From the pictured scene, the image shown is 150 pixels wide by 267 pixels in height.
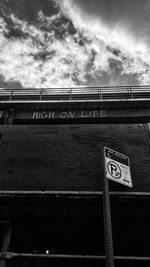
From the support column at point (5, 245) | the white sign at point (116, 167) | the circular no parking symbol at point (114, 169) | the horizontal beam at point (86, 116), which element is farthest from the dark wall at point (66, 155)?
the support column at point (5, 245)

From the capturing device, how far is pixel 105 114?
406 inches

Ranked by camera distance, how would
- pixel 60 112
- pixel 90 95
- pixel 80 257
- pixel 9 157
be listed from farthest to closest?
1. pixel 90 95
2. pixel 60 112
3. pixel 9 157
4. pixel 80 257

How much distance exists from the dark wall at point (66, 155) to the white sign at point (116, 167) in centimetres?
106

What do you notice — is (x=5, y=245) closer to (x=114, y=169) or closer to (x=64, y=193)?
(x=64, y=193)

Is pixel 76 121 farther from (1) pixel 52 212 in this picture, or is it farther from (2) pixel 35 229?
(2) pixel 35 229

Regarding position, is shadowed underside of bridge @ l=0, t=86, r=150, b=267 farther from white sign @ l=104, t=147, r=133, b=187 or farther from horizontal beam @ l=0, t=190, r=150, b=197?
white sign @ l=104, t=147, r=133, b=187

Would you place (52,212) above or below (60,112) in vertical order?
below

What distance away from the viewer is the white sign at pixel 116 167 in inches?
261

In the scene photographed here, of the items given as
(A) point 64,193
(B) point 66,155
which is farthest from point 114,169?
(B) point 66,155

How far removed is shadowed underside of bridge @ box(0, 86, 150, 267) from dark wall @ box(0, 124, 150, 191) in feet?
0.13

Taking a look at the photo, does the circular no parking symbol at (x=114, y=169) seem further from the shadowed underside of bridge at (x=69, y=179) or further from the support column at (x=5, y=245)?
the support column at (x=5, y=245)

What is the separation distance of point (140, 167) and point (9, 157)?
597cm

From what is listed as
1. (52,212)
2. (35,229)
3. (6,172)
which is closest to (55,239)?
(35,229)

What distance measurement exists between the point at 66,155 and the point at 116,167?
3.29m
